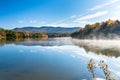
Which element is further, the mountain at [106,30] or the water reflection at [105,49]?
the mountain at [106,30]

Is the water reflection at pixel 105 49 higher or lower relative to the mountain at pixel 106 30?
lower

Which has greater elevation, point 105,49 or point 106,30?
point 106,30

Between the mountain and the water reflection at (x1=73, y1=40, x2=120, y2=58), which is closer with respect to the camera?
the water reflection at (x1=73, y1=40, x2=120, y2=58)

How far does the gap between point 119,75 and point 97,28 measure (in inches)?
6200

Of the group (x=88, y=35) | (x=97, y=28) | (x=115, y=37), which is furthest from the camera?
(x=88, y=35)

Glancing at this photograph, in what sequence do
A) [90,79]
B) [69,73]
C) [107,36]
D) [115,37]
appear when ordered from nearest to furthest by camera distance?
[90,79], [69,73], [115,37], [107,36]

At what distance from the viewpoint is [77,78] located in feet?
89.1

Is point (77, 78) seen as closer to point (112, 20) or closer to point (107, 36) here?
point (107, 36)

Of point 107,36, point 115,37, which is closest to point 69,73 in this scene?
point 115,37

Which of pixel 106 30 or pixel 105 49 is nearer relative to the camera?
pixel 105 49

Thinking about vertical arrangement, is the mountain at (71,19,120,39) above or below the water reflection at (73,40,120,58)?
above

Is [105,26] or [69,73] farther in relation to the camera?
[105,26]

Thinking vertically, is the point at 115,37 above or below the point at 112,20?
below

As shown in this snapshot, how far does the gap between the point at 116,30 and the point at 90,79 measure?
13012 cm
